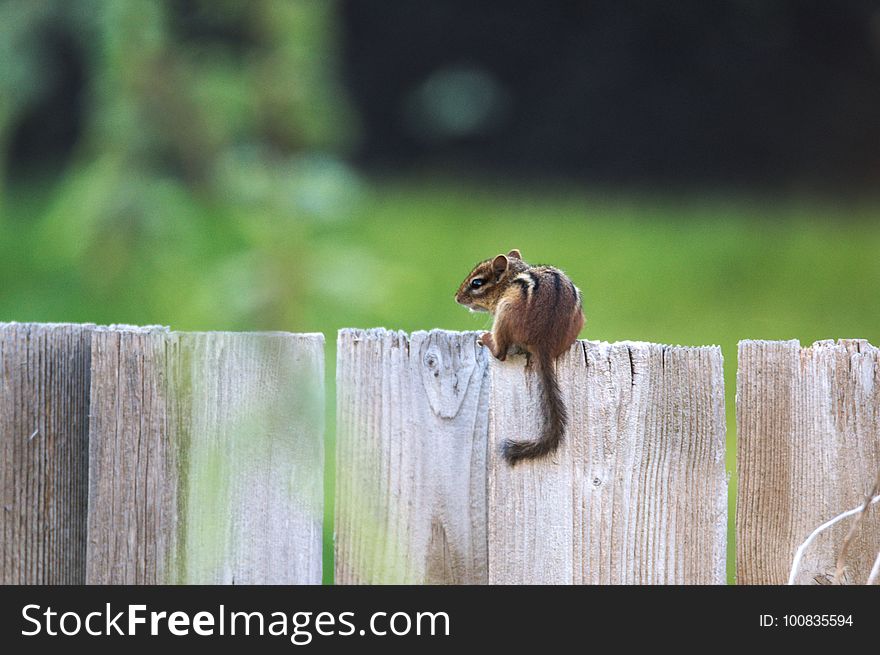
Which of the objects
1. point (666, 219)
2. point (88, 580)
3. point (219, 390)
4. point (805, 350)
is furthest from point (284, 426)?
point (666, 219)

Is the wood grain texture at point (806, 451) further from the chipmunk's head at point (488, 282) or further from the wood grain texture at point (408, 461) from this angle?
the chipmunk's head at point (488, 282)

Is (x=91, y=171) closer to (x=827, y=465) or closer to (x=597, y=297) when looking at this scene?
(x=827, y=465)

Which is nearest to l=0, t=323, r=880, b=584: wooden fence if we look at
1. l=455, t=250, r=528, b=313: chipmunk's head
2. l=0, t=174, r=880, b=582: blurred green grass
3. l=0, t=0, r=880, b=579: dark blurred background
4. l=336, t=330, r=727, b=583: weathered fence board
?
l=336, t=330, r=727, b=583: weathered fence board

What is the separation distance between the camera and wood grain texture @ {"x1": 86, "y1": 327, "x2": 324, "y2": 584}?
1.75 metres

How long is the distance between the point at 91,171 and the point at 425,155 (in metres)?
5.04

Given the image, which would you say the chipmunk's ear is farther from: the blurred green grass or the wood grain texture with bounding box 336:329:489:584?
the wood grain texture with bounding box 336:329:489:584

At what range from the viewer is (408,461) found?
1781 mm

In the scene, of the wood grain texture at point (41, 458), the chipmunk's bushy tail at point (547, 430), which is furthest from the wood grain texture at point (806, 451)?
the wood grain texture at point (41, 458)

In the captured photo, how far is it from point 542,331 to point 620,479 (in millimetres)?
292

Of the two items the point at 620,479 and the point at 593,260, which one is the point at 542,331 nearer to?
the point at 620,479

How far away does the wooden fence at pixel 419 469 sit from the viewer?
5.78ft

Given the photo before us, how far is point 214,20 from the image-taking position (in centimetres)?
184

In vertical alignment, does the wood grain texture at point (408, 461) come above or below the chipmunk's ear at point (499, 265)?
below

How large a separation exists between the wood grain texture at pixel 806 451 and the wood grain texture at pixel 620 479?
0.07 m
